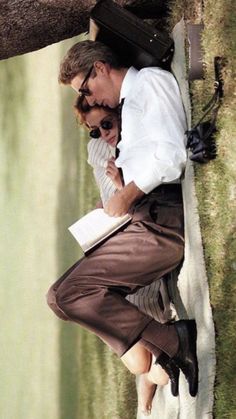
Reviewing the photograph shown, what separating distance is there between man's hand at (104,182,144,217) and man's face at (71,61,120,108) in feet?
1.31

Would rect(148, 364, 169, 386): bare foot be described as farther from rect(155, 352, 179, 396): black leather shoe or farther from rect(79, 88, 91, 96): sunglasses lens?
rect(79, 88, 91, 96): sunglasses lens

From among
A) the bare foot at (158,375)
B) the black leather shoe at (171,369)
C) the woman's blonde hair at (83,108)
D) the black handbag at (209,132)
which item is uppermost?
the woman's blonde hair at (83,108)

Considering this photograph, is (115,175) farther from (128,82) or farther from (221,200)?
(221,200)

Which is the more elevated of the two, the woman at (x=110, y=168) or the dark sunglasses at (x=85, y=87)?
the dark sunglasses at (x=85, y=87)

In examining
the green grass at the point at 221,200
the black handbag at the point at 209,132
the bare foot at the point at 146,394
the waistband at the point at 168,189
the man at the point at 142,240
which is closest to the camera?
the green grass at the point at 221,200

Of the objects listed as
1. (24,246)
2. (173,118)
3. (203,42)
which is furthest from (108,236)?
(24,246)

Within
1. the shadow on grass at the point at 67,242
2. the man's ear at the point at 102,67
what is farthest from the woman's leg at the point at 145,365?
the shadow on grass at the point at 67,242

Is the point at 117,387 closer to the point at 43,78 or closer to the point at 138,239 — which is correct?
the point at 138,239

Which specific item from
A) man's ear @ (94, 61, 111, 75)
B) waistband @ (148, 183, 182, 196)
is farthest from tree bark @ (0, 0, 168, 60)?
waistband @ (148, 183, 182, 196)

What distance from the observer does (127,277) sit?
3.41 metres

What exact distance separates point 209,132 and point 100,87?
580 millimetres

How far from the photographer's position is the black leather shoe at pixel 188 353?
3.32 metres

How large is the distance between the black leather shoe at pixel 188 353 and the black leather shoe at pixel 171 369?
0.05 meters

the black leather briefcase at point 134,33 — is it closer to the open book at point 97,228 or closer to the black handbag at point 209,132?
the black handbag at point 209,132
